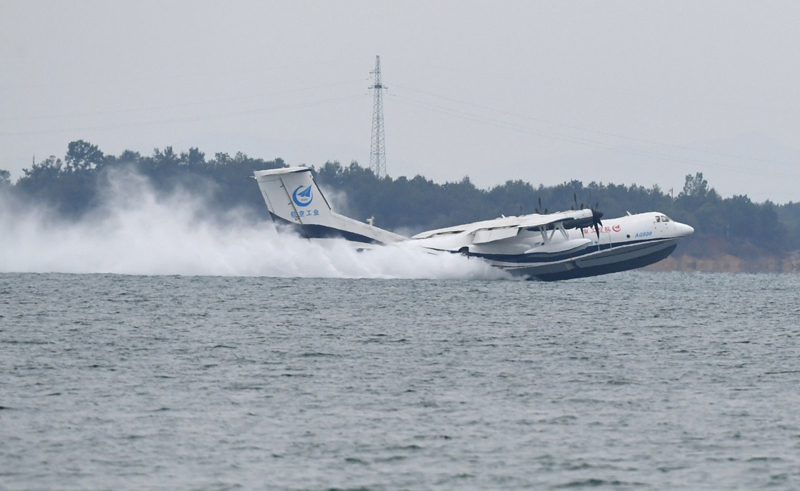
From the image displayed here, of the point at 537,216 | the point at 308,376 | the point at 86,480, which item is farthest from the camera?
the point at 537,216

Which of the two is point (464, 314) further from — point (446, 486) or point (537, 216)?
point (446, 486)

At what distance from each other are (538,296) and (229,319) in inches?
796

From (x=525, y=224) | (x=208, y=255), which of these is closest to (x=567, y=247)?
(x=525, y=224)

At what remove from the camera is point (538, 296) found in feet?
186

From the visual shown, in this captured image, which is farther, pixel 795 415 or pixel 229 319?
pixel 229 319

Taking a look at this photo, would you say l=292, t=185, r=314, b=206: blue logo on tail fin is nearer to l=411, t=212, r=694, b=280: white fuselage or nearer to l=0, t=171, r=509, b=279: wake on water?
l=0, t=171, r=509, b=279: wake on water

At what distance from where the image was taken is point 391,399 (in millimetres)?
24797

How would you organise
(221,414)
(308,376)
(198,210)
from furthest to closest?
(198,210)
(308,376)
(221,414)

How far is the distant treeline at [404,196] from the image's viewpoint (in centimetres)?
14538

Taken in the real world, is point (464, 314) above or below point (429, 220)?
below

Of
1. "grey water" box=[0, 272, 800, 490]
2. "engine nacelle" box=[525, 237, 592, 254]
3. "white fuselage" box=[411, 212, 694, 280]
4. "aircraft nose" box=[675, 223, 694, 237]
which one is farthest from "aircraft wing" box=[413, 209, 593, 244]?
"grey water" box=[0, 272, 800, 490]

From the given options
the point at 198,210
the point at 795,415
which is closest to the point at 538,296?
the point at 795,415

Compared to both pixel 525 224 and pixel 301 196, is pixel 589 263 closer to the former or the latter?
pixel 525 224

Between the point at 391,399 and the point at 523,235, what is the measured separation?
3766 cm
